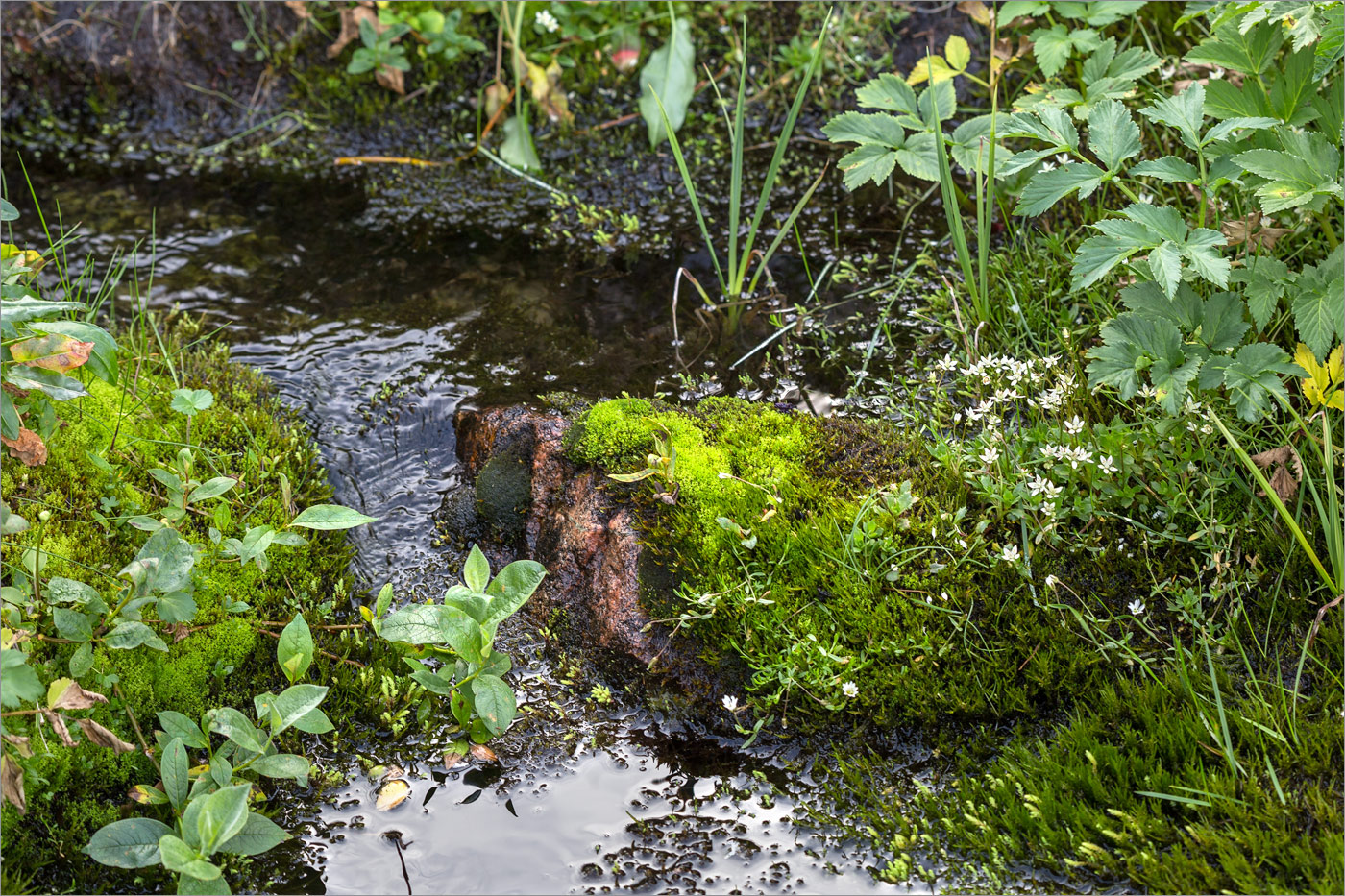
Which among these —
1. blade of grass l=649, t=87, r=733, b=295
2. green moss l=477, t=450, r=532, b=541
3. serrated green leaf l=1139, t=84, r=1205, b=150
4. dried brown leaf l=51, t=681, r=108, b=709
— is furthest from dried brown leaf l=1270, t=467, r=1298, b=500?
dried brown leaf l=51, t=681, r=108, b=709

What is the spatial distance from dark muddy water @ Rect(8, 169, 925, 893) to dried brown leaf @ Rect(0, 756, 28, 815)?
660mm

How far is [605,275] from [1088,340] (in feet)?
A: 7.96

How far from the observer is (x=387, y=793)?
111 inches

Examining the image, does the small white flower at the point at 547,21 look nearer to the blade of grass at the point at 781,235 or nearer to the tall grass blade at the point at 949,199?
the blade of grass at the point at 781,235

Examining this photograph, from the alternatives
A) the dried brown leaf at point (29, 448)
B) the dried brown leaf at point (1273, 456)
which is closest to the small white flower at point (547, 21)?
the dried brown leaf at point (29, 448)

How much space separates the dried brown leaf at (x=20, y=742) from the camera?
232cm

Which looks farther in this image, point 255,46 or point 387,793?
point 255,46

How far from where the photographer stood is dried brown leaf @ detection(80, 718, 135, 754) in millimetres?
2525

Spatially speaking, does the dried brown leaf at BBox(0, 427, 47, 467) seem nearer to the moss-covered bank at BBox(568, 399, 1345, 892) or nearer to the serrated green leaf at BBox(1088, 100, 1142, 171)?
the moss-covered bank at BBox(568, 399, 1345, 892)

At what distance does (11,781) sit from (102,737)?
0.81 feet

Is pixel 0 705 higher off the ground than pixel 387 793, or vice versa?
pixel 0 705

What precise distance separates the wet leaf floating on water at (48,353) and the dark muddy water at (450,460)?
1.26m

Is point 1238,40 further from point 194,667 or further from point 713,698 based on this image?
point 194,667

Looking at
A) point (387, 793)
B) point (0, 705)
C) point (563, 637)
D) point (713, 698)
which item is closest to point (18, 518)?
point (0, 705)
